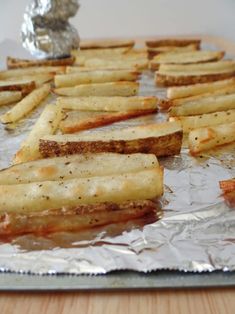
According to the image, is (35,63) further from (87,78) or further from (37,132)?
(37,132)

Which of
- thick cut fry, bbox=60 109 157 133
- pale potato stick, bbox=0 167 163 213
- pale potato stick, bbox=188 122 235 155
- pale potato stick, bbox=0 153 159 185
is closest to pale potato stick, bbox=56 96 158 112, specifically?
thick cut fry, bbox=60 109 157 133

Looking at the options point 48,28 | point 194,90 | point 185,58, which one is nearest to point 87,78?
point 194,90

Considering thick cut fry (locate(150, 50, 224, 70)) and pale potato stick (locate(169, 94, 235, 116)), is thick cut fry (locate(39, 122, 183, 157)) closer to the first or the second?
pale potato stick (locate(169, 94, 235, 116))

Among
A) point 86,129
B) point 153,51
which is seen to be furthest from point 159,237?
point 153,51

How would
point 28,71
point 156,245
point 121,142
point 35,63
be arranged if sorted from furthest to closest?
point 35,63, point 28,71, point 121,142, point 156,245

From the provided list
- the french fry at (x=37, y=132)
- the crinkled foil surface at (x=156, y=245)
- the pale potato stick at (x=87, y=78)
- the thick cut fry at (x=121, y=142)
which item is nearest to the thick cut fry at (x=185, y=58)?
the pale potato stick at (x=87, y=78)

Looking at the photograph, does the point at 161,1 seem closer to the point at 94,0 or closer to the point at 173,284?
the point at 94,0

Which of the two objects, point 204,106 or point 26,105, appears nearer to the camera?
point 204,106
